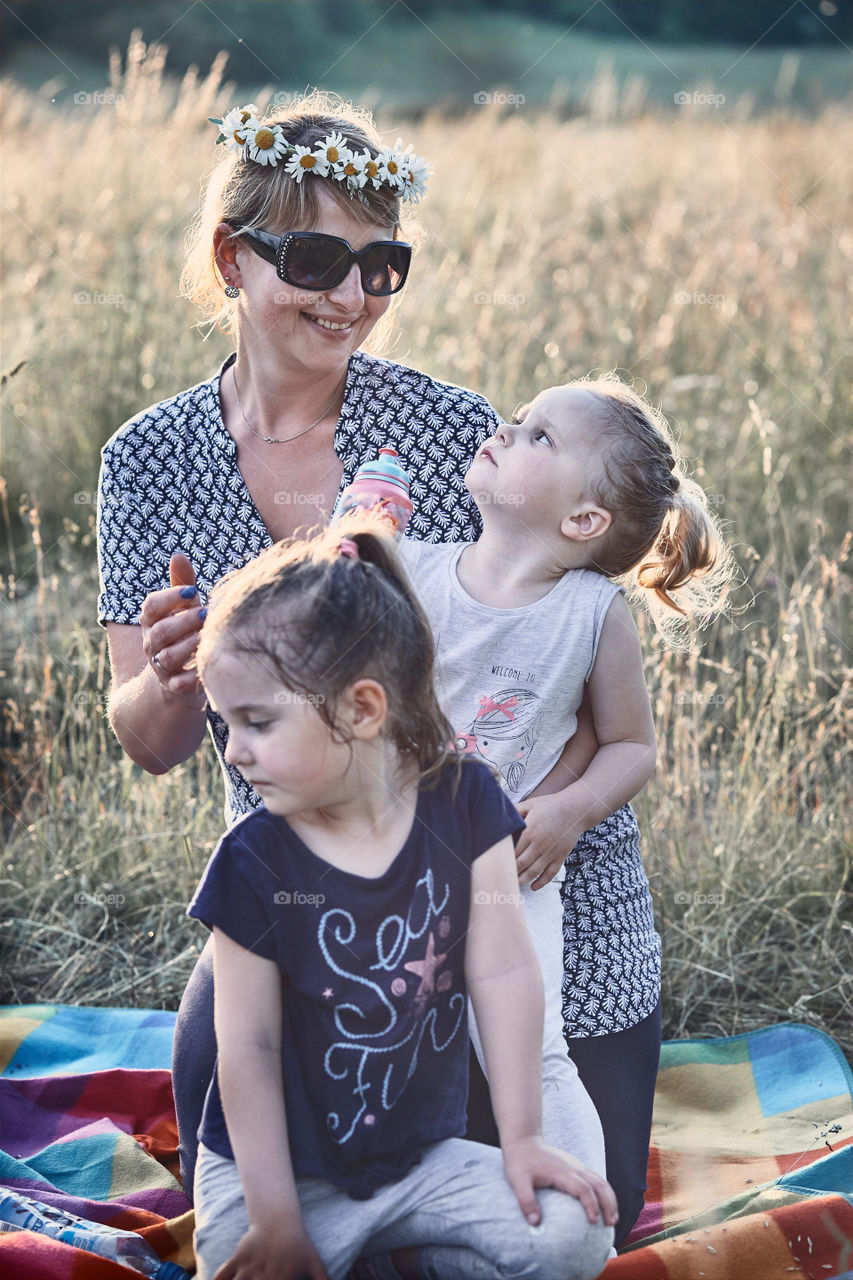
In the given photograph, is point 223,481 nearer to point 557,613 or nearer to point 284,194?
point 284,194

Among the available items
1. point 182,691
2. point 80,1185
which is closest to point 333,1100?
point 182,691

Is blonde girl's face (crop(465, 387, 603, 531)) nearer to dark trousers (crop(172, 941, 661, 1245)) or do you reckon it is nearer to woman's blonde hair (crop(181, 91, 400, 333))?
woman's blonde hair (crop(181, 91, 400, 333))

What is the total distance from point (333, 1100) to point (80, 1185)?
0.97 meters

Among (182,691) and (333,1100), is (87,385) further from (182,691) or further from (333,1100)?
(333,1100)

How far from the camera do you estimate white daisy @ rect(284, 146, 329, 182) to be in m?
2.18

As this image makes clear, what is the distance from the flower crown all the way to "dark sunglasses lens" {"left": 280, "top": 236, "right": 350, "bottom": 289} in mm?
117

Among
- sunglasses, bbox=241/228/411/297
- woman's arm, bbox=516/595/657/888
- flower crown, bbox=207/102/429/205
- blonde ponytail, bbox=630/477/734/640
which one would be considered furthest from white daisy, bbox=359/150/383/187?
woman's arm, bbox=516/595/657/888

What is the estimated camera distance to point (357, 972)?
4.99 ft

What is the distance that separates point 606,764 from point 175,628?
0.70 m

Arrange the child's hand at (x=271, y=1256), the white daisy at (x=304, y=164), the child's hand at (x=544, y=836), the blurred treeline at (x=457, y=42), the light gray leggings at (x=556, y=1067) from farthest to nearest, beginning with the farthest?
the blurred treeline at (x=457, y=42) → the white daisy at (x=304, y=164) → the child's hand at (x=544, y=836) → the light gray leggings at (x=556, y=1067) → the child's hand at (x=271, y=1256)

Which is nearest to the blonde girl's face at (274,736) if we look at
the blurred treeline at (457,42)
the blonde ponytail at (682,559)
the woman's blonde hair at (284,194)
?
the blonde ponytail at (682,559)

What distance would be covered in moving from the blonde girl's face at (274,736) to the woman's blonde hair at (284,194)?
1.07 metres

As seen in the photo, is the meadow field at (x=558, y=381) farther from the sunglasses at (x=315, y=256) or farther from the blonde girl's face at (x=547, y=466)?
the blonde girl's face at (x=547, y=466)

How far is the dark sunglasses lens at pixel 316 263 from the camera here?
7.15ft
